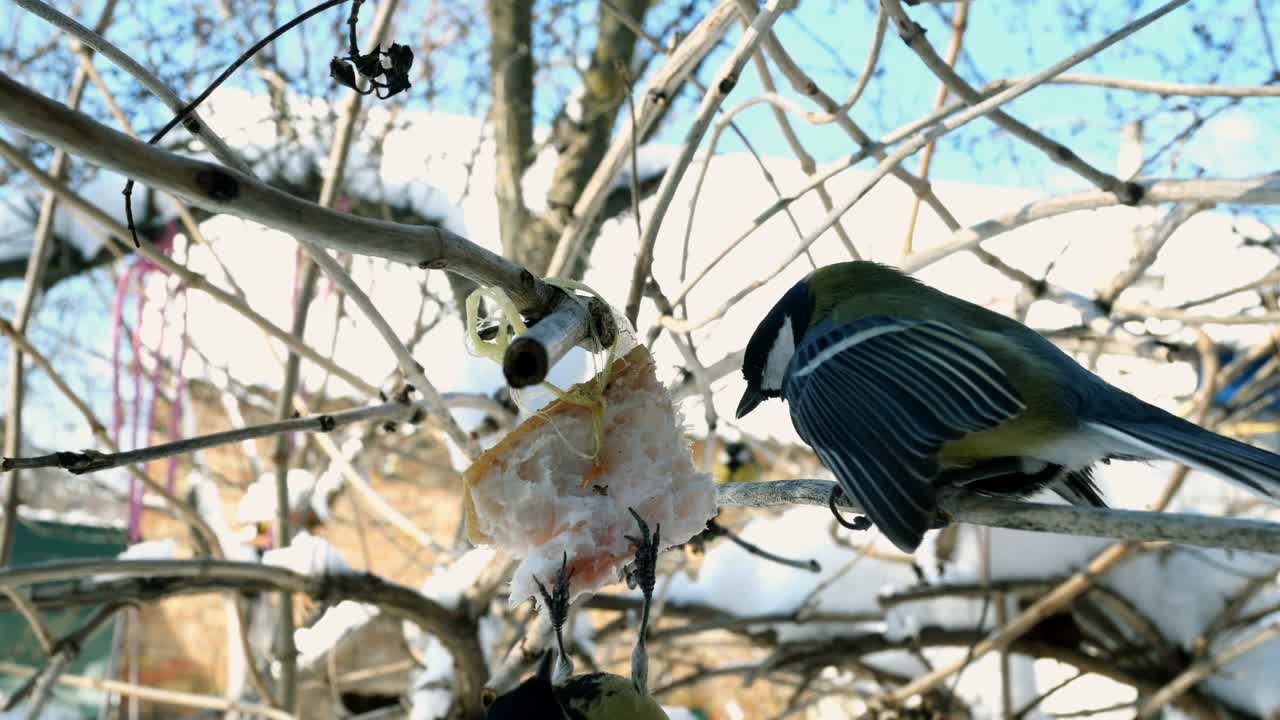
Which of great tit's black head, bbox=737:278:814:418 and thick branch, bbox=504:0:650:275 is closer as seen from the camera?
great tit's black head, bbox=737:278:814:418

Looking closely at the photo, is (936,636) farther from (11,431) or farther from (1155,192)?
(11,431)

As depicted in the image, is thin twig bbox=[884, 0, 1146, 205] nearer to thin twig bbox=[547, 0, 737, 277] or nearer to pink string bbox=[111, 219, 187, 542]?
thin twig bbox=[547, 0, 737, 277]

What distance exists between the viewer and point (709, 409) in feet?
6.41

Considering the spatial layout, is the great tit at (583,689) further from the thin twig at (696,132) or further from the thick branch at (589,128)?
the thick branch at (589,128)

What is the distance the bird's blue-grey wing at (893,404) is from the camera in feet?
3.44

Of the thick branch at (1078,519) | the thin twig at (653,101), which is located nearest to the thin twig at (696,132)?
the thin twig at (653,101)

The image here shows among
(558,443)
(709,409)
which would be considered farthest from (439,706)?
(558,443)

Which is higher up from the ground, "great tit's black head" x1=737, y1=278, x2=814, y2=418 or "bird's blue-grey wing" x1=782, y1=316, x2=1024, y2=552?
"great tit's black head" x1=737, y1=278, x2=814, y2=418

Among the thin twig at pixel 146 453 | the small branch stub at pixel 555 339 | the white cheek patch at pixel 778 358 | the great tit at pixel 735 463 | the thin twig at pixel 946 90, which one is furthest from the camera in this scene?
the great tit at pixel 735 463

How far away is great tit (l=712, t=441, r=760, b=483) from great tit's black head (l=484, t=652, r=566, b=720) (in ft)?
9.26

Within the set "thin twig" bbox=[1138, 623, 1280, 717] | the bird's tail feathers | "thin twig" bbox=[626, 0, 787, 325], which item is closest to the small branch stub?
"thin twig" bbox=[626, 0, 787, 325]

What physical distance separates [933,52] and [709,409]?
2.39 feet

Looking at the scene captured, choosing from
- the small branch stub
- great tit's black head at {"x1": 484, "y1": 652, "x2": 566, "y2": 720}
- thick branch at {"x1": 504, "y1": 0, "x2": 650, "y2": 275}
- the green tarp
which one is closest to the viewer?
the small branch stub

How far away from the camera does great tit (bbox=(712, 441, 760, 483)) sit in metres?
3.74
